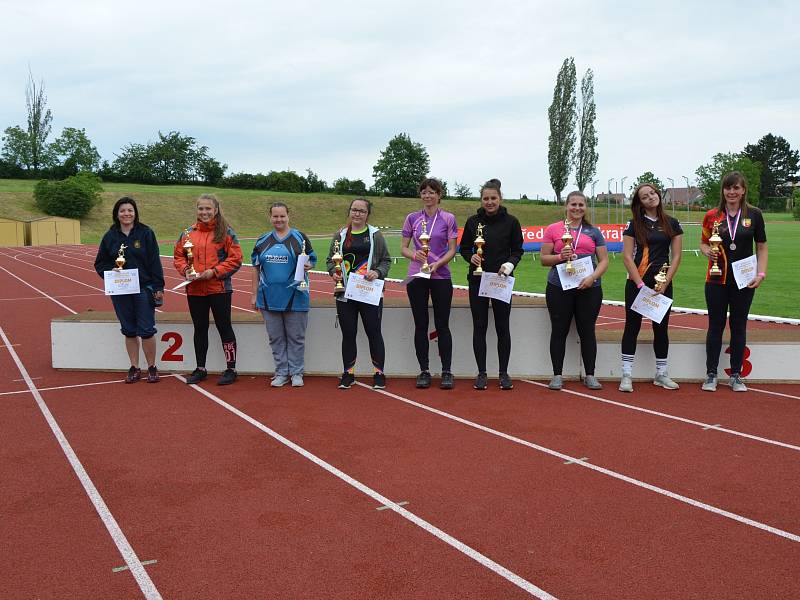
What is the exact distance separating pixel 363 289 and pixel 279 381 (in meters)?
1.22

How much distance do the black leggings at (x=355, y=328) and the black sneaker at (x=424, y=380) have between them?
377mm

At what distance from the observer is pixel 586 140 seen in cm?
6538

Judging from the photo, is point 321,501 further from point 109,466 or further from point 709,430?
point 709,430

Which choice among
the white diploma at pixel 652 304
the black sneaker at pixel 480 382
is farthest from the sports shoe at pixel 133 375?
the white diploma at pixel 652 304

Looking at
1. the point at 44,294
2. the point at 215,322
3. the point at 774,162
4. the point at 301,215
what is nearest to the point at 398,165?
the point at 301,215

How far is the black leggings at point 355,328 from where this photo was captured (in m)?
6.11

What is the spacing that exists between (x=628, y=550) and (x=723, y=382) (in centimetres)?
375

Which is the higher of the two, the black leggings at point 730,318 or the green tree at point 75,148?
the green tree at point 75,148

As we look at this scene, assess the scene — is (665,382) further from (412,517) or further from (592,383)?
(412,517)

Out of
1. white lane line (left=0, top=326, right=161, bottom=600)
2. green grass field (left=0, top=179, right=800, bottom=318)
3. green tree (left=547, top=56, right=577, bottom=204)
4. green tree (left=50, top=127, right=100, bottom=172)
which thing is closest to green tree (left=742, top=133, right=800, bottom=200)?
green grass field (left=0, top=179, right=800, bottom=318)

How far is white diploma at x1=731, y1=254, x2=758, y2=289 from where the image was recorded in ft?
18.4

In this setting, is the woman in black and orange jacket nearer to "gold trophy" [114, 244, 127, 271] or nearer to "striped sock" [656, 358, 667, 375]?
"gold trophy" [114, 244, 127, 271]

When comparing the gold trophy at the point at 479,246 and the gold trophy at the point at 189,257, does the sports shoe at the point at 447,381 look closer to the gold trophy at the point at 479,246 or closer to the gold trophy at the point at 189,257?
the gold trophy at the point at 479,246

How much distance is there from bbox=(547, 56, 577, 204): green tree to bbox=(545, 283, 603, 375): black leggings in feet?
206
